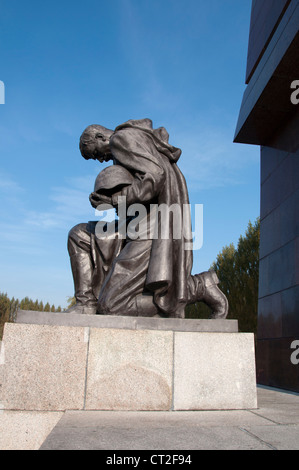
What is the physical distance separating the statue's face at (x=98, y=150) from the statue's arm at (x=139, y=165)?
0.39 meters

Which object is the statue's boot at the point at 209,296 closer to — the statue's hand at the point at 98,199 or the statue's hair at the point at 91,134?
the statue's hand at the point at 98,199

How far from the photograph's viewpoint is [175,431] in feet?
9.30

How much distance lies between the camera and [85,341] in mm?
3803

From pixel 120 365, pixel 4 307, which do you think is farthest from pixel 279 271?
pixel 4 307

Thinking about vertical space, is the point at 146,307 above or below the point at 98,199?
below

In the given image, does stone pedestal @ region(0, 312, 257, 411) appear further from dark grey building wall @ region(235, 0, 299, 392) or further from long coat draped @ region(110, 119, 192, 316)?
dark grey building wall @ region(235, 0, 299, 392)

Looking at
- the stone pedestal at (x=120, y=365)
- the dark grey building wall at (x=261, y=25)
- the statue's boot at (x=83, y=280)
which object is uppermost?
the dark grey building wall at (x=261, y=25)

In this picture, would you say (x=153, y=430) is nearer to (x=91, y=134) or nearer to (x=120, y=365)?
(x=120, y=365)

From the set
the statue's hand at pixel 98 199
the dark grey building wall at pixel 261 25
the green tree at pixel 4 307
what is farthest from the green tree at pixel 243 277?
the green tree at pixel 4 307

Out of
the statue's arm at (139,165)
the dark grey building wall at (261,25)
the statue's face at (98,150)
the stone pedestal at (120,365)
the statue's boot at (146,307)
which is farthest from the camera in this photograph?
the dark grey building wall at (261,25)

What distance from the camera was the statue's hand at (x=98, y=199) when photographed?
4812mm

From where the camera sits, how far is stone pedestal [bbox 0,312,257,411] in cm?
365

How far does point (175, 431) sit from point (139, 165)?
9.63 feet

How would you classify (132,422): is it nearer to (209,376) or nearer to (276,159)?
(209,376)
